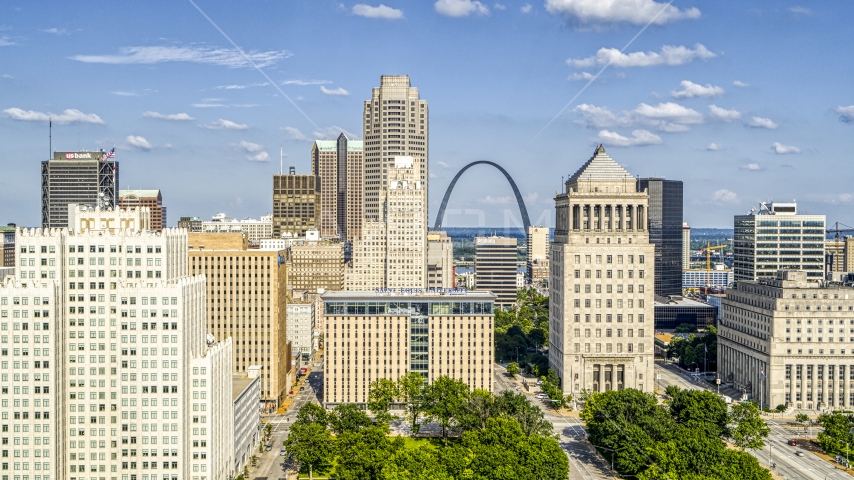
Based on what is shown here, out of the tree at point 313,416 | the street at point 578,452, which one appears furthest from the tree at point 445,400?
the tree at point 313,416

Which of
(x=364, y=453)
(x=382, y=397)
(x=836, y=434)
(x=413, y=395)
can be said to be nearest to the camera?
(x=364, y=453)

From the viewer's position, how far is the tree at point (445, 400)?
179125 millimetres

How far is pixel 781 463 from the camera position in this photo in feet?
532

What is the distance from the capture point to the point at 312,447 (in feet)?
502

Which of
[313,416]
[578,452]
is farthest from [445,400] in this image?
[578,452]

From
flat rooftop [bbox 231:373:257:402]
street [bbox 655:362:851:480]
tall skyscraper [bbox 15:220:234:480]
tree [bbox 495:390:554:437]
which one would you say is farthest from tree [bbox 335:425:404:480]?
street [bbox 655:362:851:480]

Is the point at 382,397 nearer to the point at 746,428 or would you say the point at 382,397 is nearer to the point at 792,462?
the point at 746,428

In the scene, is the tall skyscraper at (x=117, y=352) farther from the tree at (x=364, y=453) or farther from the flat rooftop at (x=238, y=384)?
the tree at (x=364, y=453)

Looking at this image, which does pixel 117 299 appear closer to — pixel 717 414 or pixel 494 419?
pixel 494 419

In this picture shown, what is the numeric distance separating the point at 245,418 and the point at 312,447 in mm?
18579

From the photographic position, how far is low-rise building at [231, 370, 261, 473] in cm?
15412

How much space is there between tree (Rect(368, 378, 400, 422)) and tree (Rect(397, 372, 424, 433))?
2372 millimetres

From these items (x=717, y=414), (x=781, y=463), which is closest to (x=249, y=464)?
(x=717, y=414)

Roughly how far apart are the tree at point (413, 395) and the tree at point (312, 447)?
33.4 meters
